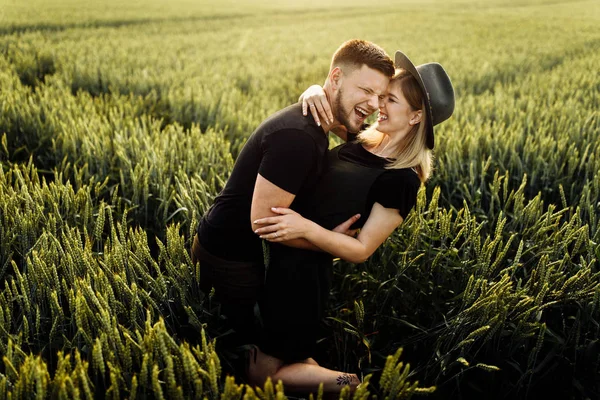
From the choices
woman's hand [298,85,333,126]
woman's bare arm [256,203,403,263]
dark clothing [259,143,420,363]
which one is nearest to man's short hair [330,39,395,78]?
woman's hand [298,85,333,126]

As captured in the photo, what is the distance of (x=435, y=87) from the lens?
1.67m

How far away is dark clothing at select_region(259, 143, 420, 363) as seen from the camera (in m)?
1.58

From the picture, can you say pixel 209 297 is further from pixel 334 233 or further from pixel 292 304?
pixel 334 233

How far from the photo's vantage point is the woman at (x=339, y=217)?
1.51 metres

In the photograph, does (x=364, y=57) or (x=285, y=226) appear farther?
(x=364, y=57)

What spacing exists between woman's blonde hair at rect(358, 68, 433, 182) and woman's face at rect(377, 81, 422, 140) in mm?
14

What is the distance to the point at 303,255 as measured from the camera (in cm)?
159

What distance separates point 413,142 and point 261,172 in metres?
0.51

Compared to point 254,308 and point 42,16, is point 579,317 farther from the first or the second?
point 42,16

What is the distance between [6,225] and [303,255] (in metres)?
1.10

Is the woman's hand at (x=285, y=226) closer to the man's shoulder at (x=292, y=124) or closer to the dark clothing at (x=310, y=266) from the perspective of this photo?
the dark clothing at (x=310, y=266)

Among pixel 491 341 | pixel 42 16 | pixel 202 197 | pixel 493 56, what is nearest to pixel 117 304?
pixel 202 197

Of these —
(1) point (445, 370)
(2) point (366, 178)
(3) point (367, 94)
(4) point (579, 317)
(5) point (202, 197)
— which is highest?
(3) point (367, 94)

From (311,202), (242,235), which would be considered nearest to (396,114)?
(311,202)
